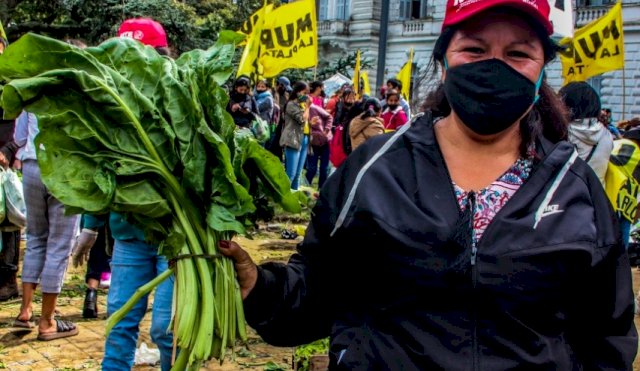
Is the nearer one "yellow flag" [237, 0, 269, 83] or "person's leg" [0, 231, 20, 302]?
"person's leg" [0, 231, 20, 302]

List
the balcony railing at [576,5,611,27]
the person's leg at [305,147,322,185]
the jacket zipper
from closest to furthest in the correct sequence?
the jacket zipper → the person's leg at [305,147,322,185] → the balcony railing at [576,5,611,27]

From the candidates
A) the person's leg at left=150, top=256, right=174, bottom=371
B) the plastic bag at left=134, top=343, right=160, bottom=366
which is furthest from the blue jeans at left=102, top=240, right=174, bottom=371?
the plastic bag at left=134, top=343, right=160, bottom=366

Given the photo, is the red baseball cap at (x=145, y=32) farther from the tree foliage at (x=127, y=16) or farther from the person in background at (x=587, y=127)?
the tree foliage at (x=127, y=16)

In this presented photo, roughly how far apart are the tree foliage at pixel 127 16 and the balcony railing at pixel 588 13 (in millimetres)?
12753

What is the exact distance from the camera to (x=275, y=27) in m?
13.7

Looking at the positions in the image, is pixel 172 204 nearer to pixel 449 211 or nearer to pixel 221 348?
pixel 221 348

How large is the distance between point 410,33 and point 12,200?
31.9m

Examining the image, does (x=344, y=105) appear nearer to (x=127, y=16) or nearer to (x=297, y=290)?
(x=127, y=16)

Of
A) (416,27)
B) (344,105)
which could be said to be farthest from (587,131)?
(416,27)

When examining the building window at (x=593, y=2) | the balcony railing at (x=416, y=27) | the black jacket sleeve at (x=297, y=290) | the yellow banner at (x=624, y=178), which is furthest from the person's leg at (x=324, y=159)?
the balcony railing at (x=416, y=27)

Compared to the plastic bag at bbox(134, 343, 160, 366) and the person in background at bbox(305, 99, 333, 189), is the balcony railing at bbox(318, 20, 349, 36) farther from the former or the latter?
the plastic bag at bbox(134, 343, 160, 366)

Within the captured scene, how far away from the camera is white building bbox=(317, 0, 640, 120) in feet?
90.4

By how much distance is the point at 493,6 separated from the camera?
209cm

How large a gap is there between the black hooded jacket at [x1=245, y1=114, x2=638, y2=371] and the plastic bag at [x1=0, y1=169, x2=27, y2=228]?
4.18 meters
